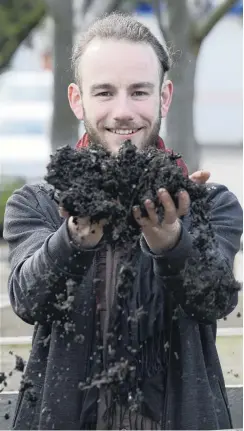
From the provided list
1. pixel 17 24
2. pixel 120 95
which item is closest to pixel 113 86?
pixel 120 95

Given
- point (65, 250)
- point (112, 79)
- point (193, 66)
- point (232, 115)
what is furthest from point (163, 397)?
point (232, 115)

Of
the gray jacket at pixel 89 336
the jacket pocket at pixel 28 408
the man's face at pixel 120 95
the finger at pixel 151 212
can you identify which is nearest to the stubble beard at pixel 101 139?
the man's face at pixel 120 95

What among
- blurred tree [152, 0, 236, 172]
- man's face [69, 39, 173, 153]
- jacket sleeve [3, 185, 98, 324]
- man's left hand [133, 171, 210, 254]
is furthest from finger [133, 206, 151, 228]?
blurred tree [152, 0, 236, 172]

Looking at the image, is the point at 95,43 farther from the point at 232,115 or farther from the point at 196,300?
the point at 232,115

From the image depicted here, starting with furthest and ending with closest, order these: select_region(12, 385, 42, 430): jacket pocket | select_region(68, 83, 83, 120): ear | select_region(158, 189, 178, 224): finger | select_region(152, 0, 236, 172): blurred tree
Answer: select_region(152, 0, 236, 172): blurred tree
select_region(68, 83, 83, 120): ear
select_region(12, 385, 42, 430): jacket pocket
select_region(158, 189, 178, 224): finger

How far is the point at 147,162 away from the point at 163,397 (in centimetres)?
54

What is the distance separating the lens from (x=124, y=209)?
184 cm

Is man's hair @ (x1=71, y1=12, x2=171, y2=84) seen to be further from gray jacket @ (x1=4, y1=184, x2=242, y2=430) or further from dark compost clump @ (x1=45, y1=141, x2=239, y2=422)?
gray jacket @ (x1=4, y1=184, x2=242, y2=430)

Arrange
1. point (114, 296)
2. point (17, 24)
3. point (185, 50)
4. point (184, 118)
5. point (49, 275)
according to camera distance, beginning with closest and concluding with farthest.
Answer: point (49, 275), point (114, 296), point (185, 50), point (184, 118), point (17, 24)

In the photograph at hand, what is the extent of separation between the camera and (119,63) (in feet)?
6.89

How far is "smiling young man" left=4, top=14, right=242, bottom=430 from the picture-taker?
1.89 m

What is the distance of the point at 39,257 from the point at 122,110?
408 mm

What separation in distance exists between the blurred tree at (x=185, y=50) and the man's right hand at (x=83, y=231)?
8839mm

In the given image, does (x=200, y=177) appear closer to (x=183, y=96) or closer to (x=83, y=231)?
(x=83, y=231)
